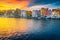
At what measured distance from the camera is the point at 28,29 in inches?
94.5

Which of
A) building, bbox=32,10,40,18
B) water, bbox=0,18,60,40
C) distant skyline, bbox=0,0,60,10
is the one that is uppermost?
distant skyline, bbox=0,0,60,10

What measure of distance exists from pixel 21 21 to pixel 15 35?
0.25 meters

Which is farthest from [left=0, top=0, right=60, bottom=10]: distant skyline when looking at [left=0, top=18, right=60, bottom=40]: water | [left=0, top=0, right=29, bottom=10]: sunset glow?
[left=0, top=18, right=60, bottom=40]: water

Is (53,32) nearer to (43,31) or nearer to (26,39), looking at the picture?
(43,31)

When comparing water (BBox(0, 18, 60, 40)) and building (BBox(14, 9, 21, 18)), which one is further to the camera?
building (BBox(14, 9, 21, 18))

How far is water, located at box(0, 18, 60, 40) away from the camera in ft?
7.71

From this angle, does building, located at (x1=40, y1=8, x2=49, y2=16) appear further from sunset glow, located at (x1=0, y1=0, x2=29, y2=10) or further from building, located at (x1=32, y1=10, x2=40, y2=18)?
sunset glow, located at (x1=0, y1=0, x2=29, y2=10)

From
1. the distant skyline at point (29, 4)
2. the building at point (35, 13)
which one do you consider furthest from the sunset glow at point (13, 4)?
the building at point (35, 13)

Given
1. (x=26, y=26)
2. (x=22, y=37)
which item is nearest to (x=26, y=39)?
(x=22, y=37)

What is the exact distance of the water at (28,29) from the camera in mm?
2349

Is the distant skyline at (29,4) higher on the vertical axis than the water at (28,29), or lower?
higher

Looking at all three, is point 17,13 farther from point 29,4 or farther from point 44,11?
point 44,11

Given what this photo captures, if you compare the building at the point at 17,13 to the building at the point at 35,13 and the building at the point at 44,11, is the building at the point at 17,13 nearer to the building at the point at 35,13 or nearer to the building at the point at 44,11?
the building at the point at 35,13

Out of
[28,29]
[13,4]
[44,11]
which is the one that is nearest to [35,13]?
[44,11]
